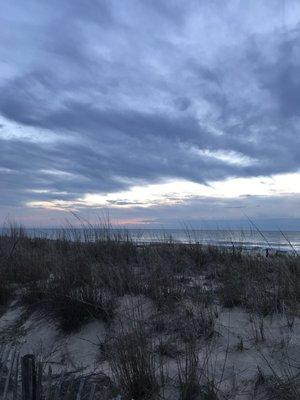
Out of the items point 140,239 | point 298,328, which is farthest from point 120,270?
point 140,239

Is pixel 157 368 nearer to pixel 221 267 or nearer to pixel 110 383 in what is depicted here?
pixel 110 383

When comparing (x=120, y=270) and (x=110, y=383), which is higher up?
(x=120, y=270)

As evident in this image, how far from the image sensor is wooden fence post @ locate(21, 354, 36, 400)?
289cm

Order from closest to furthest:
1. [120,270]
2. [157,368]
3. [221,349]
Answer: [157,368] < [221,349] < [120,270]

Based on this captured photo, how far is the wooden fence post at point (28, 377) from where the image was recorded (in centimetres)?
289

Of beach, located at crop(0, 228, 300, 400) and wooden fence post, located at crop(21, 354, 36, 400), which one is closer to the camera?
wooden fence post, located at crop(21, 354, 36, 400)

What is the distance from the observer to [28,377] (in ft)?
9.60

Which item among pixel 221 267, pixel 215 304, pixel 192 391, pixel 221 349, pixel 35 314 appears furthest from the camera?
pixel 221 267

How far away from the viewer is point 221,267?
24.9 feet

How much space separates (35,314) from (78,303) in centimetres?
95

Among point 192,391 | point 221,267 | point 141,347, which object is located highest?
point 221,267

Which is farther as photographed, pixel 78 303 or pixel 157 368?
pixel 78 303

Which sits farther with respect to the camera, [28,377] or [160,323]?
[160,323]

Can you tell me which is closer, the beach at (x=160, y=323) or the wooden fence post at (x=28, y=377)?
the wooden fence post at (x=28, y=377)
